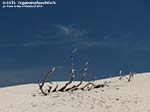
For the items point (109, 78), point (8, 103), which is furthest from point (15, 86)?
point (8, 103)

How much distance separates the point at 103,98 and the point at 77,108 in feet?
5.53

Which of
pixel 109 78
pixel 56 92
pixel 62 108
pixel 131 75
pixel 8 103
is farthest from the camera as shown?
pixel 109 78

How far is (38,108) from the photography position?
18.5 meters

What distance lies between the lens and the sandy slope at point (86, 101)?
18422 mm

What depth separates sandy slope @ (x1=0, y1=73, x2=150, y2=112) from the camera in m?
18.4

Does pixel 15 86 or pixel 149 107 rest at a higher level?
pixel 149 107

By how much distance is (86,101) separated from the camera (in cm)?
1925

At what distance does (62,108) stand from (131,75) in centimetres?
909

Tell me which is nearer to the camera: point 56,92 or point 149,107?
point 149,107

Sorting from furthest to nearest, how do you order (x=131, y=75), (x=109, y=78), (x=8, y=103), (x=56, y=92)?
(x=109, y=78)
(x=131, y=75)
(x=56, y=92)
(x=8, y=103)

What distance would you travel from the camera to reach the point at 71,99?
64.3 feet

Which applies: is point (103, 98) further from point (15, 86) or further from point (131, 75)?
point (15, 86)

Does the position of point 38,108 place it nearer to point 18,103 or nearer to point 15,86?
point 18,103

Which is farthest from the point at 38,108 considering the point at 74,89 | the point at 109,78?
the point at 109,78
